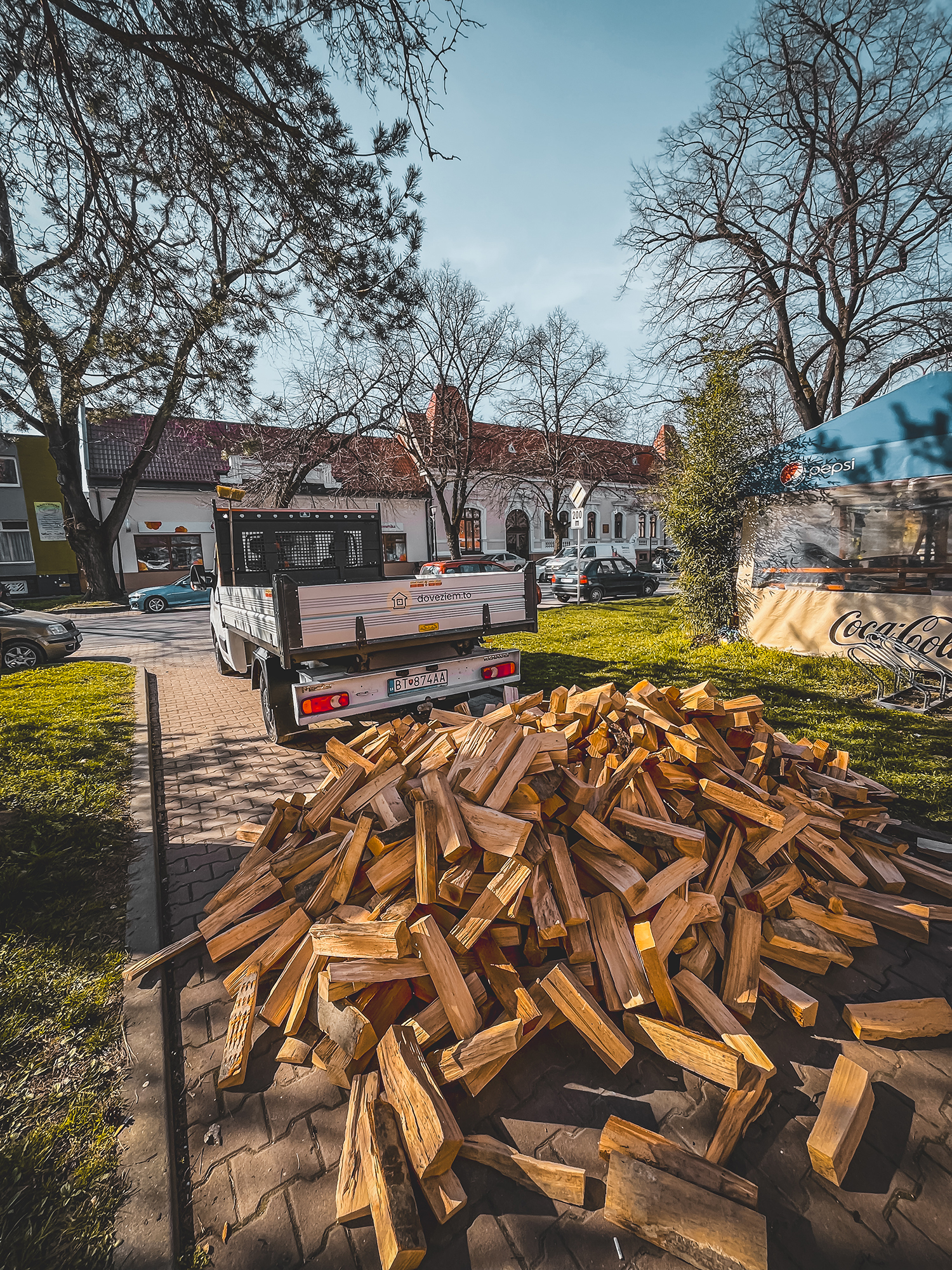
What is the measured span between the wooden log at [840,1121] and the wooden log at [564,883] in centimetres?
96

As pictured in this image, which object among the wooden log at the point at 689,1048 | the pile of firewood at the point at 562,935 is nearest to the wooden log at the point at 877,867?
the pile of firewood at the point at 562,935

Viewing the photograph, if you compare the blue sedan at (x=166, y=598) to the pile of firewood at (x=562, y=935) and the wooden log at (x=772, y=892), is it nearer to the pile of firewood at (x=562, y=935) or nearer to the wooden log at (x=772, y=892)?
the pile of firewood at (x=562, y=935)

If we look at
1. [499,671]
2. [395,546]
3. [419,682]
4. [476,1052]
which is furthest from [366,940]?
[395,546]

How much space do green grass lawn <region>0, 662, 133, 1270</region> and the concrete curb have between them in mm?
43

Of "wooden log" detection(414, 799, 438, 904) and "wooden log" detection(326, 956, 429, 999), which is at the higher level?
"wooden log" detection(414, 799, 438, 904)

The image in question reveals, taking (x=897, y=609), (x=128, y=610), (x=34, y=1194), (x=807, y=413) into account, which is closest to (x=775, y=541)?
(x=897, y=609)

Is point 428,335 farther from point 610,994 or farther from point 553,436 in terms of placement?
point 610,994

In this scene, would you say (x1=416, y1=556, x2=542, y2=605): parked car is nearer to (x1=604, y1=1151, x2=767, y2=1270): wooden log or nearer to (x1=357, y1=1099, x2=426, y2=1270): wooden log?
(x1=357, y1=1099, x2=426, y2=1270): wooden log

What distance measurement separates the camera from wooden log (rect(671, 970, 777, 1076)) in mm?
1985

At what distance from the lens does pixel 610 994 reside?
2.25m

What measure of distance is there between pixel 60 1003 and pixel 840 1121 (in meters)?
3.08

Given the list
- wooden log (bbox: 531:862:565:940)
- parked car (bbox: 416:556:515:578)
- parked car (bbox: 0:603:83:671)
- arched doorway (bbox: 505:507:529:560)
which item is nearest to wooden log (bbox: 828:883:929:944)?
wooden log (bbox: 531:862:565:940)

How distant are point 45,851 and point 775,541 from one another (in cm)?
980

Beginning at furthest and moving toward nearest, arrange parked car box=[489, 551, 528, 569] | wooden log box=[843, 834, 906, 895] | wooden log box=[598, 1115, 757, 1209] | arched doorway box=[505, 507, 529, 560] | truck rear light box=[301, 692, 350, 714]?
arched doorway box=[505, 507, 529, 560], parked car box=[489, 551, 528, 569], truck rear light box=[301, 692, 350, 714], wooden log box=[843, 834, 906, 895], wooden log box=[598, 1115, 757, 1209]
